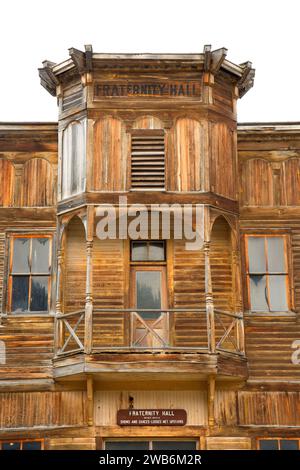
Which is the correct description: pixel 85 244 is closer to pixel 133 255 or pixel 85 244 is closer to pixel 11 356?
pixel 133 255

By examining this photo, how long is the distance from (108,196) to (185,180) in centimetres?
192

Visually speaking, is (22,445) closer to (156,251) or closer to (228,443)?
(228,443)

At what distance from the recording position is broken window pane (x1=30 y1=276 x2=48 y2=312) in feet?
68.2

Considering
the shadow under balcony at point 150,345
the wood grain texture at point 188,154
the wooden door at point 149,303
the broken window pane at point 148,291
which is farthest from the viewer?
the wood grain texture at point 188,154

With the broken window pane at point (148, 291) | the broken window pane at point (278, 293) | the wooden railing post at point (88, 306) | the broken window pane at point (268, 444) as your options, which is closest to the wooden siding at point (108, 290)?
the broken window pane at point (148, 291)

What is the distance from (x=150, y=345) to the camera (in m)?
20.2

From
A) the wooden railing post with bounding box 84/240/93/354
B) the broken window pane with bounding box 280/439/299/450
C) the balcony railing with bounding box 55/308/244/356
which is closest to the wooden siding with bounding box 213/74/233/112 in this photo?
the wooden railing post with bounding box 84/240/93/354

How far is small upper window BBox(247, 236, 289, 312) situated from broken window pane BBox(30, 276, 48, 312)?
502 centimetres

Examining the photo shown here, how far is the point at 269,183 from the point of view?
2186 cm

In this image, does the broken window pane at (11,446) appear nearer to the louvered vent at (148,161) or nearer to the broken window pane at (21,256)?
the broken window pane at (21,256)

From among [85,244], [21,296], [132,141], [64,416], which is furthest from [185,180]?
[64,416]

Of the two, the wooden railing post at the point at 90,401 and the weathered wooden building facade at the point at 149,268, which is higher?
the weathered wooden building facade at the point at 149,268

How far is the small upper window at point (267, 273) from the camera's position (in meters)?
21.0

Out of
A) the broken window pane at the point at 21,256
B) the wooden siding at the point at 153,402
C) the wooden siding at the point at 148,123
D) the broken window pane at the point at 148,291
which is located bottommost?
the wooden siding at the point at 153,402
